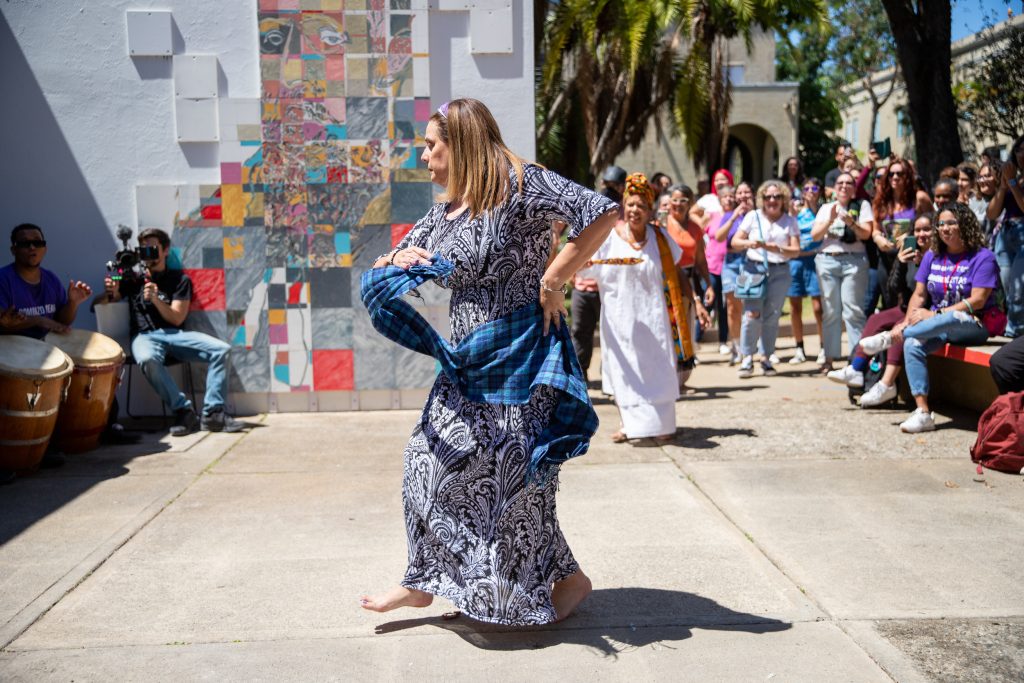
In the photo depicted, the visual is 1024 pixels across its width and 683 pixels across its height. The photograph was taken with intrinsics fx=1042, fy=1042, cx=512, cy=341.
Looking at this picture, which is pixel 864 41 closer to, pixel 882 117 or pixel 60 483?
pixel 882 117

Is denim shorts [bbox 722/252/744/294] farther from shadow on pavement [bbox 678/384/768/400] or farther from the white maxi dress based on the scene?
the white maxi dress

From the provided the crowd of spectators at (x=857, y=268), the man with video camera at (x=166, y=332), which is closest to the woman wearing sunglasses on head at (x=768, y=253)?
the crowd of spectators at (x=857, y=268)

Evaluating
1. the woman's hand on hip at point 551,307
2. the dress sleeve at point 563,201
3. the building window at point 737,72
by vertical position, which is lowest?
the woman's hand on hip at point 551,307

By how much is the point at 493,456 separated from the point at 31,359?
12.9 feet

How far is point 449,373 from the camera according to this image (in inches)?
155

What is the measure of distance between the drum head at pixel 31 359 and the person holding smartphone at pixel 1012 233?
653 centimetres

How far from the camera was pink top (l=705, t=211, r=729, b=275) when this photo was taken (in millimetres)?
12023

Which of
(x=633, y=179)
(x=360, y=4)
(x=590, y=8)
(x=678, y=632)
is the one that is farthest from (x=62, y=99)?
(x=590, y=8)

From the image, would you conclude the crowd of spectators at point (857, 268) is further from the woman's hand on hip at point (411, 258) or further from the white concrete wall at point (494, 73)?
the woman's hand on hip at point (411, 258)

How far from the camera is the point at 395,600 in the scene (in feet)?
13.2

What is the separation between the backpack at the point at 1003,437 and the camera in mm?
6352

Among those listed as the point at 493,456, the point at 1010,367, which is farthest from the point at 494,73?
the point at 493,456

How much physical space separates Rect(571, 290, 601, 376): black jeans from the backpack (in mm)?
3278

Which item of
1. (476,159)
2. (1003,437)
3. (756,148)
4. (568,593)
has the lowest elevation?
(568,593)
